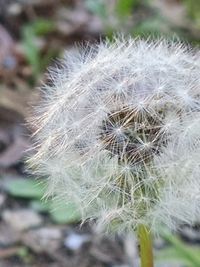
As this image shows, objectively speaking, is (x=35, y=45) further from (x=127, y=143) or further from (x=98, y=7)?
(x=127, y=143)

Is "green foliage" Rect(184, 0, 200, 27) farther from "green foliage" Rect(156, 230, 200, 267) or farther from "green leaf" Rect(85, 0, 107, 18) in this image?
"green foliage" Rect(156, 230, 200, 267)

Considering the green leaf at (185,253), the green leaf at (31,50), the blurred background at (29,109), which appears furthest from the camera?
the green leaf at (31,50)

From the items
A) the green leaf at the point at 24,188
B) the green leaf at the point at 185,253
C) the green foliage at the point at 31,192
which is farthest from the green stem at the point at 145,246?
the green leaf at the point at 24,188

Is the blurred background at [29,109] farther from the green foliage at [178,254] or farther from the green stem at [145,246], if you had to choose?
the green stem at [145,246]

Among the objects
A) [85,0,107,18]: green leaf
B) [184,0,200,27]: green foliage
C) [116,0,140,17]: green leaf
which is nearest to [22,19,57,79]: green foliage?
[85,0,107,18]: green leaf

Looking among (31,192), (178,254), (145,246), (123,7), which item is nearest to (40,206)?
(31,192)

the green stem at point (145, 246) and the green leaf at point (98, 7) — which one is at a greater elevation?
the green leaf at point (98, 7)
